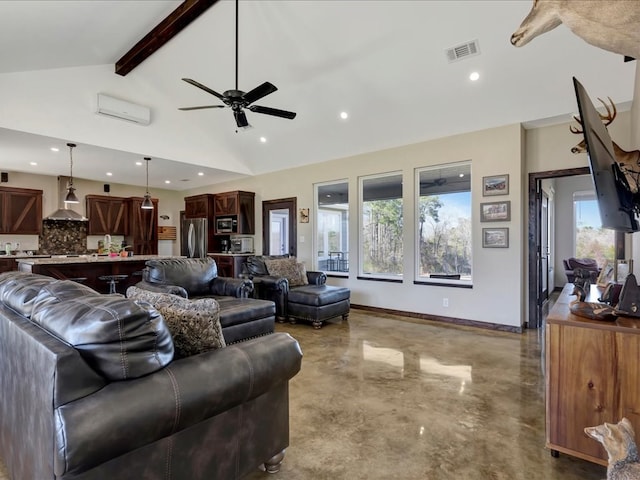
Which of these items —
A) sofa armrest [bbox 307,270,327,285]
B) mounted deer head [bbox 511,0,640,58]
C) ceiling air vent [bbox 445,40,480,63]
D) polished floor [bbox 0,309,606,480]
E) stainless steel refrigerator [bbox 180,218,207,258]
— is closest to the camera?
mounted deer head [bbox 511,0,640,58]

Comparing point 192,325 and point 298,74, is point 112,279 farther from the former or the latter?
point 192,325

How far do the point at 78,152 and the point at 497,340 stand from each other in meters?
6.91

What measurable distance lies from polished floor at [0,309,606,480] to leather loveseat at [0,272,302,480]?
45 cm

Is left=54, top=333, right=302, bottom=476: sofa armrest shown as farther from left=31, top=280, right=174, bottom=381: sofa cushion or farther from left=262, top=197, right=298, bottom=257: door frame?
left=262, top=197, right=298, bottom=257: door frame

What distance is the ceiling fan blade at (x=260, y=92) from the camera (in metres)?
3.32

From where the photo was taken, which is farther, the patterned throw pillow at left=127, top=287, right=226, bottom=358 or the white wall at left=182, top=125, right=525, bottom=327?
the white wall at left=182, top=125, right=525, bottom=327

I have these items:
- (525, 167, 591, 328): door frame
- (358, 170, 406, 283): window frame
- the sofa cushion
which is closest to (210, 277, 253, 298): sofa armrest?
(358, 170, 406, 283): window frame

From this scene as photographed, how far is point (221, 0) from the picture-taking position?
12.3ft

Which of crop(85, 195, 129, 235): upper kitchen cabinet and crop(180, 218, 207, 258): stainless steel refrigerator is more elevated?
crop(85, 195, 129, 235): upper kitchen cabinet

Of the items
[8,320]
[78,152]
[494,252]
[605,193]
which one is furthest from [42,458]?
[78,152]

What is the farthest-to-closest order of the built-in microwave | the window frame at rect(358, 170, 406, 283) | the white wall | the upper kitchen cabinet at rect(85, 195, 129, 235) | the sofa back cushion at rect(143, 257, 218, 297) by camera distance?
the upper kitchen cabinet at rect(85, 195, 129, 235) → the built-in microwave → the window frame at rect(358, 170, 406, 283) → the white wall → the sofa back cushion at rect(143, 257, 218, 297)

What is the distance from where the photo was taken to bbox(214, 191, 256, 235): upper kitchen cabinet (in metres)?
7.79

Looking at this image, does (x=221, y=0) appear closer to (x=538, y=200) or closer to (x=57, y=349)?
(x=57, y=349)

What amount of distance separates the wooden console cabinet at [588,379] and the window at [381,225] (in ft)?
12.8
